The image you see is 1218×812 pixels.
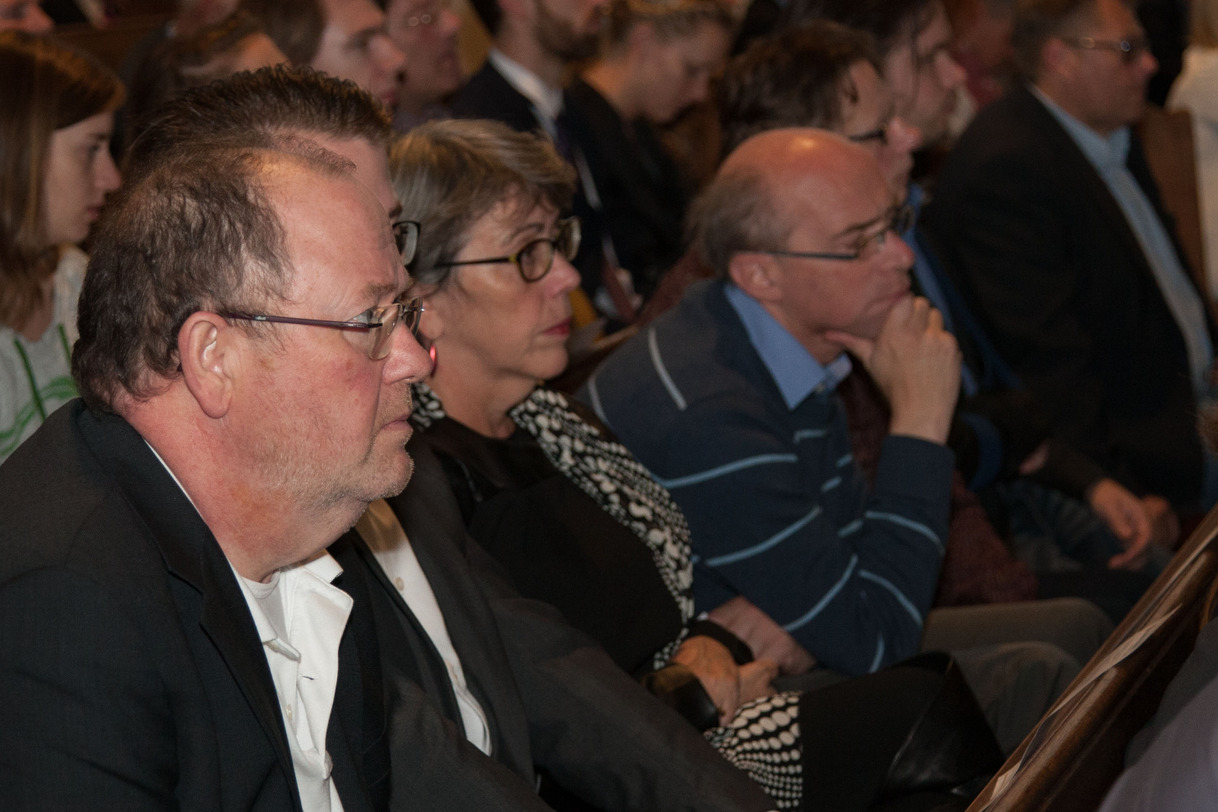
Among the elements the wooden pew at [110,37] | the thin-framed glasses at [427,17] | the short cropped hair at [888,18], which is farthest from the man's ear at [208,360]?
the wooden pew at [110,37]

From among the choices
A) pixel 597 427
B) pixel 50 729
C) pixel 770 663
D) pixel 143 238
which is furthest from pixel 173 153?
pixel 770 663

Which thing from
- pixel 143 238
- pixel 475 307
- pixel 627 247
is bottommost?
pixel 627 247

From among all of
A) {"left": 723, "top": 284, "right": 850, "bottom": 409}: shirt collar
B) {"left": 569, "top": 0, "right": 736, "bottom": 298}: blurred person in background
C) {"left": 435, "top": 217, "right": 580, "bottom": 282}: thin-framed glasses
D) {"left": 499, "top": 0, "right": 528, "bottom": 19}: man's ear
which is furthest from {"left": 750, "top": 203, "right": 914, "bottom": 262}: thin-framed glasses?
{"left": 499, "top": 0, "right": 528, "bottom": 19}: man's ear

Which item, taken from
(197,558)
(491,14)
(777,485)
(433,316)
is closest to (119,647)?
(197,558)

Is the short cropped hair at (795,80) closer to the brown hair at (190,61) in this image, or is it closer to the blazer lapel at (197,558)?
the brown hair at (190,61)

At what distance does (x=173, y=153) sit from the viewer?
127 centimetres

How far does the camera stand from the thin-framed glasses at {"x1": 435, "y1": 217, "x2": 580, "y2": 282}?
2.10 m

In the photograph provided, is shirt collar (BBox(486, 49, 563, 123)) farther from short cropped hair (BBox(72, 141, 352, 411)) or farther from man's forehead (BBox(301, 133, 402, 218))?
short cropped hair (BBox(72, 141, 352, 411))

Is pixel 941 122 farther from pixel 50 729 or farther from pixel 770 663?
pixel 50 729

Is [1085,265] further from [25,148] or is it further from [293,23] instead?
[25,148]

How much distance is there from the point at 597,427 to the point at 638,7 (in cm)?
397

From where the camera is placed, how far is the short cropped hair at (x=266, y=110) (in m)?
1.76

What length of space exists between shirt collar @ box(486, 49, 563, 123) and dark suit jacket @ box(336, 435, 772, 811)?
3.01m

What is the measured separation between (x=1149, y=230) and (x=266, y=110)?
9.80ft
